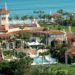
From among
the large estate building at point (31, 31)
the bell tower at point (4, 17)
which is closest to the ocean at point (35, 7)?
the bell tower at point (4, 17)

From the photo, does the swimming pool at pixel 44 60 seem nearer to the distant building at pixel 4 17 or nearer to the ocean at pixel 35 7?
the distant building at pixel 4 17

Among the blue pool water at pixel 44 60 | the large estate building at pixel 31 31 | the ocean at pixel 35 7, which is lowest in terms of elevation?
the ocean at pixel 35 7

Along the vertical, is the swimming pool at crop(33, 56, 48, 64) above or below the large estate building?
above

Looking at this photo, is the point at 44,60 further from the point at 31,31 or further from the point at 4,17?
the point at 4,17

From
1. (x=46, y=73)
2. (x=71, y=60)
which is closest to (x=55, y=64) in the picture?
(x=71, y=60)

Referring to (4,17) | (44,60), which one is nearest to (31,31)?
(4,17)

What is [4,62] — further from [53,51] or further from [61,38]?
[61,38]

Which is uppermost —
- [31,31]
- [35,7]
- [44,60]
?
[44,60]

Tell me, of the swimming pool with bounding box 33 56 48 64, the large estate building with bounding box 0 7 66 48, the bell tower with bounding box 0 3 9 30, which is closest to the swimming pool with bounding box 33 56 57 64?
the swimming pool with bounding box 33 56 48 64

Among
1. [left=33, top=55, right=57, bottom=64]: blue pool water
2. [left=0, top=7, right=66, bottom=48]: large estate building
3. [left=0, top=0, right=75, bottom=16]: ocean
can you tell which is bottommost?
[left=0, top=0, right=75, bottom=16]: ocean

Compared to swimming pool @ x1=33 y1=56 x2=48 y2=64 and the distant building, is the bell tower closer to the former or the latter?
the distant building

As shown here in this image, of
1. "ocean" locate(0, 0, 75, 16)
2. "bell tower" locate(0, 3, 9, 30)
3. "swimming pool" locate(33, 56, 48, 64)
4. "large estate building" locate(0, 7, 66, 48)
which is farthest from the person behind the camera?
"ocean" locate(0, 0, 75, 16)
